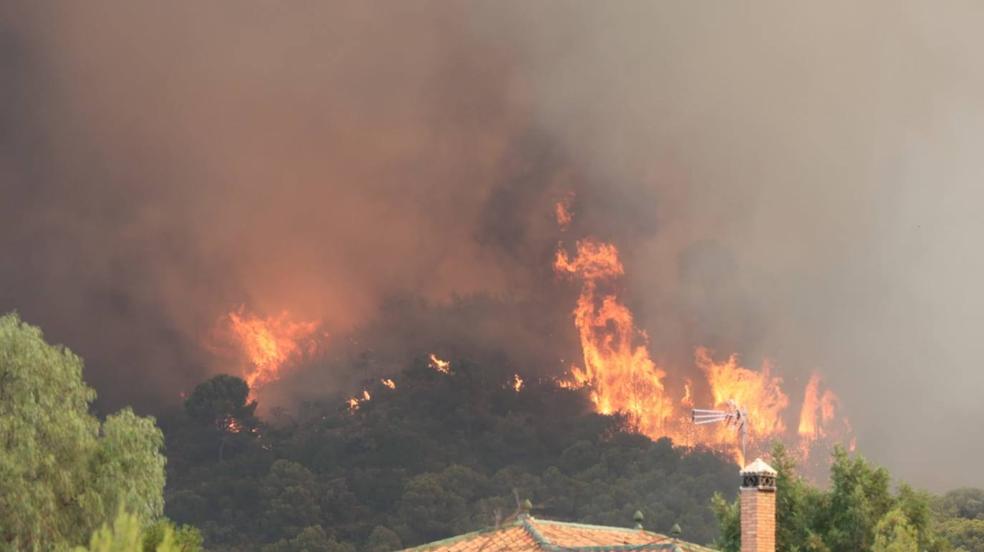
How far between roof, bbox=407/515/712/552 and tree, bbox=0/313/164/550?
474 inches

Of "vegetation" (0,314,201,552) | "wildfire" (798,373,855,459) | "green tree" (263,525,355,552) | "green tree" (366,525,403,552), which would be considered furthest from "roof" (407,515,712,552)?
"wildfire" (798,373,855,459)

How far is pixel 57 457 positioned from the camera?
5853 cm

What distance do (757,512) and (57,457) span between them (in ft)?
94.6

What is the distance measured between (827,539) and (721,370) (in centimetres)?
13503

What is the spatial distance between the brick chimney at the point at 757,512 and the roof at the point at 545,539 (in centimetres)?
811

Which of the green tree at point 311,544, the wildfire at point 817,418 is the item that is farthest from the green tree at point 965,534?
the green tree at point 311,544

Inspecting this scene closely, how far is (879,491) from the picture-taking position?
62875 millimetres

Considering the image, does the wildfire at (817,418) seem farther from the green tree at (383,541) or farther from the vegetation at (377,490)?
the green tree at (383,541)

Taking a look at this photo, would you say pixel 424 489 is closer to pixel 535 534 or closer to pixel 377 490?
pixel 377 490

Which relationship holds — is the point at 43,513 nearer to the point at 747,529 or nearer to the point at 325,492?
the point at 747,529

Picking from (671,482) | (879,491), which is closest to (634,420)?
(671,482)

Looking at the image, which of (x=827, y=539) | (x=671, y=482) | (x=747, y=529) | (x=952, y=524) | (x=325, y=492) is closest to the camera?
(x=747, y=529)

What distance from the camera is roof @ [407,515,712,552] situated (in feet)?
175

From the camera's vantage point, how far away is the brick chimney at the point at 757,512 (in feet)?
143
